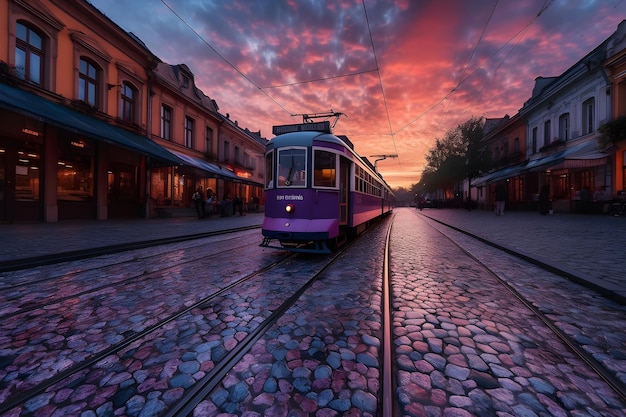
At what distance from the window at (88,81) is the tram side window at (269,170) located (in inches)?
459

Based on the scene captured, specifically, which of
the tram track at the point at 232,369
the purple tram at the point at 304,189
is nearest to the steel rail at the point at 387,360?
the tram track at the point at 232,369

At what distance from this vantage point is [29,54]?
10.7 meters

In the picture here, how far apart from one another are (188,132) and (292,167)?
57.6ft

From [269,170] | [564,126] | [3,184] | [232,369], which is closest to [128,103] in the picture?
[3,184]

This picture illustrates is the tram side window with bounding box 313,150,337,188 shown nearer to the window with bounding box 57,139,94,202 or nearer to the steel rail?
the steel rail

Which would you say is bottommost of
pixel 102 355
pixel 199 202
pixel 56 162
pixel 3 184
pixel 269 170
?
pixel 102 355

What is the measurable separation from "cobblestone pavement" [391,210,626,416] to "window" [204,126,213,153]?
72.9 feet

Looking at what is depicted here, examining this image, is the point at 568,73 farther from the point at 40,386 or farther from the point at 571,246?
the point at 40,386

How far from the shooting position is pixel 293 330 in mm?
2596

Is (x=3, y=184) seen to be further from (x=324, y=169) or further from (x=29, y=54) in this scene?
(x=324, y=169)

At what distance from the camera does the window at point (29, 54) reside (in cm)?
1034

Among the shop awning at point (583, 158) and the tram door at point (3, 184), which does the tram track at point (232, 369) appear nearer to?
the tram door at point (3, 184)

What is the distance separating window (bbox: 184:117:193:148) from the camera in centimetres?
2052

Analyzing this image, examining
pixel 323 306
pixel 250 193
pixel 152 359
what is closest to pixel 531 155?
pixel 250 193
